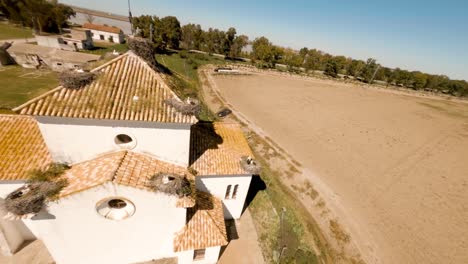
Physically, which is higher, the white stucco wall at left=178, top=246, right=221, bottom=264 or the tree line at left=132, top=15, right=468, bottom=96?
the tree line at left=132, top=15, right=468, bottom=96

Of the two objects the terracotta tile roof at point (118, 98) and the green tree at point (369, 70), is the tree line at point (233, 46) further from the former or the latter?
the terracotta tile roof at point (118, 98)

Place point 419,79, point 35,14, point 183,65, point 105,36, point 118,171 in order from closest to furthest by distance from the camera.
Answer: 1. point 118,171
2. point 183,65
3. point 35,14
4. point 105,36
5. point 419,79

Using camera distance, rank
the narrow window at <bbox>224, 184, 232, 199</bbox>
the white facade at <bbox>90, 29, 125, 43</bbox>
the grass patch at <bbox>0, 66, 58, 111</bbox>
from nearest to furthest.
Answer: the narrow window at <bbox>224, 184, 232, 199</bbox>, the grass patch at <bbox>0, 66, 58, 111</bbox>, the white facade at <bbox>90, 29, 125, 43</bbox>

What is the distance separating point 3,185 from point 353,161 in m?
39.0

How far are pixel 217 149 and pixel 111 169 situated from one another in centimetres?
822

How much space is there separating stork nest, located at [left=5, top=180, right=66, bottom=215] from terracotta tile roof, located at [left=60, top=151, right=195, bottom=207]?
0.54 meters

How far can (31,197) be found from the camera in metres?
8.92

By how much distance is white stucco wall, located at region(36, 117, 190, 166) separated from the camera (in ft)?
32.5

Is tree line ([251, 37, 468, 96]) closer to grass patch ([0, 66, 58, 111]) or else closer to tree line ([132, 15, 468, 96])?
tree line ([132, 15, 468, 96])

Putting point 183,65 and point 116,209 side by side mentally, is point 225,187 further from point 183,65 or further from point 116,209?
point 183,65

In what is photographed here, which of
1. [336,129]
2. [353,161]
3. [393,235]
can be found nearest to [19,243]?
[393,235]

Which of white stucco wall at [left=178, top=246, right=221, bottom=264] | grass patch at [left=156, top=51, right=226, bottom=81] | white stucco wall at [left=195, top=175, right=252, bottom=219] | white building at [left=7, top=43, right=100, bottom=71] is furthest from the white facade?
white stucco wall at [left=178, top=246, right=221, bottom=264]

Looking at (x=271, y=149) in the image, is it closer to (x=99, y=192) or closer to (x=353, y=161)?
(x=353, y=161)

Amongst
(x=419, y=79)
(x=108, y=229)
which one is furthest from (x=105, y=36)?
(x=419, y=79)
